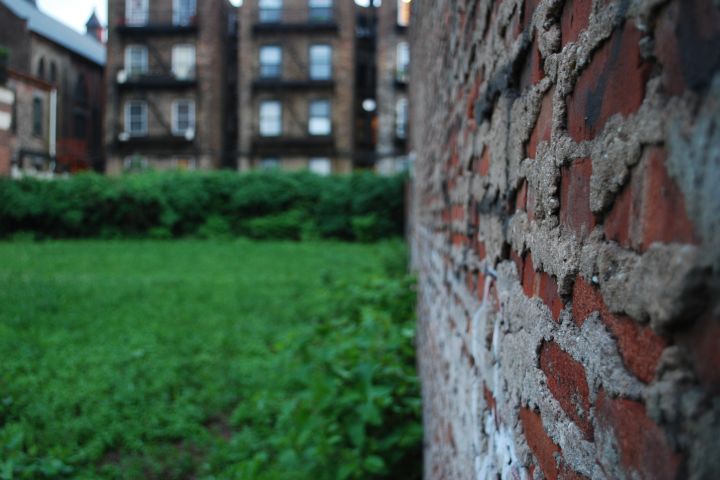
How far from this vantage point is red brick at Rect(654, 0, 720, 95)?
21.8 inches

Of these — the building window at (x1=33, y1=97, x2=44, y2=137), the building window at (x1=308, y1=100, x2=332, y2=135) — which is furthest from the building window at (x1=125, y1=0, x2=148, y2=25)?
the building window at (x1=308, y1=100, x2=332, y2=135)

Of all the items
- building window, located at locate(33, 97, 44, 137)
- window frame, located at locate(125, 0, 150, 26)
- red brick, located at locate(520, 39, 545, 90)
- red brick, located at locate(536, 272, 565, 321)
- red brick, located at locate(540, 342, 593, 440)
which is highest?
window frame, located at locate(125, 0, 150, 26)

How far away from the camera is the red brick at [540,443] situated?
107 cm

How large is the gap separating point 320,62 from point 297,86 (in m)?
1.67

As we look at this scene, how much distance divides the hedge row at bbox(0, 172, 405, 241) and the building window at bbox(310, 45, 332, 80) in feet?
31.6

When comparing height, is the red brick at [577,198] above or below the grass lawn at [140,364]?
above

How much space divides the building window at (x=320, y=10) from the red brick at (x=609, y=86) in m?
31.8

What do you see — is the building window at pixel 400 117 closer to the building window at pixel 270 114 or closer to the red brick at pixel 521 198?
the building window at pixel 270 114

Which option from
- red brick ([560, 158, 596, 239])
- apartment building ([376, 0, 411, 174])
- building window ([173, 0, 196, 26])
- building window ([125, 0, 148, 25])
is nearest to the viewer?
red brick ([560, 158, 596, 239])

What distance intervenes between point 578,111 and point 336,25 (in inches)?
1238

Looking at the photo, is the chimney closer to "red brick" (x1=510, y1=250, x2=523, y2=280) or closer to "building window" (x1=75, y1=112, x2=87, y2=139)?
"building window" (x1=75, y1=112, x2=87, y2=139)

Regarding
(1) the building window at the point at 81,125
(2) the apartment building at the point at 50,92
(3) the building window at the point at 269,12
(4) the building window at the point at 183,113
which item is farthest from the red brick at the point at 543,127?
(1) the building window at the point at 81,125

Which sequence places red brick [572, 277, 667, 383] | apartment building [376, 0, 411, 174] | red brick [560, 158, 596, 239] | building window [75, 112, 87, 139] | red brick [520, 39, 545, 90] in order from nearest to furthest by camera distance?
red brick [572, 277, 667, 383] → red brick [560, 158, 596, 239] → red brick [520, 39, 545, 90] → apartment building [376, 0, 411, 174] → building window [75, 112, 87, 139]

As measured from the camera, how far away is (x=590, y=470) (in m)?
0.87
